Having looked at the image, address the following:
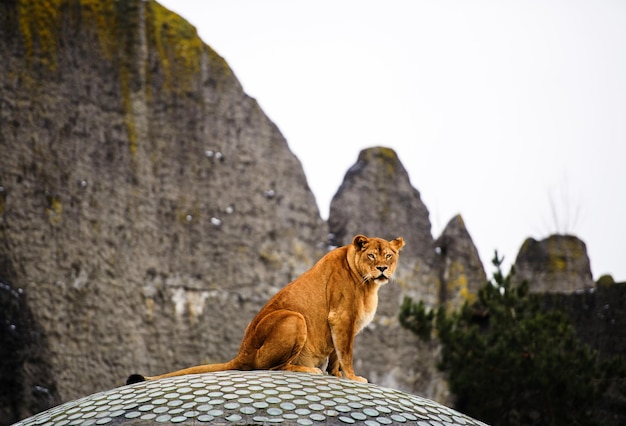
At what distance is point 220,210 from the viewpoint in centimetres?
1270

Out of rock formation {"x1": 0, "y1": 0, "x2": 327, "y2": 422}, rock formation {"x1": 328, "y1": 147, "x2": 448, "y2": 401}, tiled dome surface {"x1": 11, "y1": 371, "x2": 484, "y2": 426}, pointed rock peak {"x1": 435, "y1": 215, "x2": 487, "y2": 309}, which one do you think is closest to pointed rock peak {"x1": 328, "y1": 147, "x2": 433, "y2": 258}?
rock formation {"x1": 328, "y1": 147, "x2": 448, "y2": 401}

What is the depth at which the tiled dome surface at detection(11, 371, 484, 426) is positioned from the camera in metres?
5.86

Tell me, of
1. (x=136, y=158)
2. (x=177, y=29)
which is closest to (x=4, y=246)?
(x=136, y=158)

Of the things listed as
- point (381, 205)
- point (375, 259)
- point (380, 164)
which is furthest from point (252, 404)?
point (380, 164)

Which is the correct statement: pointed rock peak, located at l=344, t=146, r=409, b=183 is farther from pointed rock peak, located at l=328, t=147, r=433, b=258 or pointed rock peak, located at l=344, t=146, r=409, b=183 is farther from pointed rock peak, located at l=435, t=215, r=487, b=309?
pointed rock peak, located at l=435, t=215, r=487, b=309

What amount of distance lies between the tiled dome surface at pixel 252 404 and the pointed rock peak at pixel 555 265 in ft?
31.7

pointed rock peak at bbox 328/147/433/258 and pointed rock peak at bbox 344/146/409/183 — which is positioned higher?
pointed rock peak at bbox 344/146/409/183

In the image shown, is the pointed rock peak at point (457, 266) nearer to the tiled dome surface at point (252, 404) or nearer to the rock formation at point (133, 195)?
the rock formation at point (133, 195)

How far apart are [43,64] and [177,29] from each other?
82.6 inches

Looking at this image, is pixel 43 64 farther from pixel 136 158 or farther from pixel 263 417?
pixel 263 417

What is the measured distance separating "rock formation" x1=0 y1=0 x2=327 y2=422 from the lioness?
4.51 meters

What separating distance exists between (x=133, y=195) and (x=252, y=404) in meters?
6.49

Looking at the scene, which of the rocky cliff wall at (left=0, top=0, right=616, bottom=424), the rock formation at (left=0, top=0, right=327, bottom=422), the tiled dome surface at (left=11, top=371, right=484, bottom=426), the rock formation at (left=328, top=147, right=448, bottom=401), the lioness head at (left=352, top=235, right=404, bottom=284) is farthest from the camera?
the rock formation at (left=328, top=147, right=448, bottom=401)

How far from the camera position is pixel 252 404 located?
5.95m
